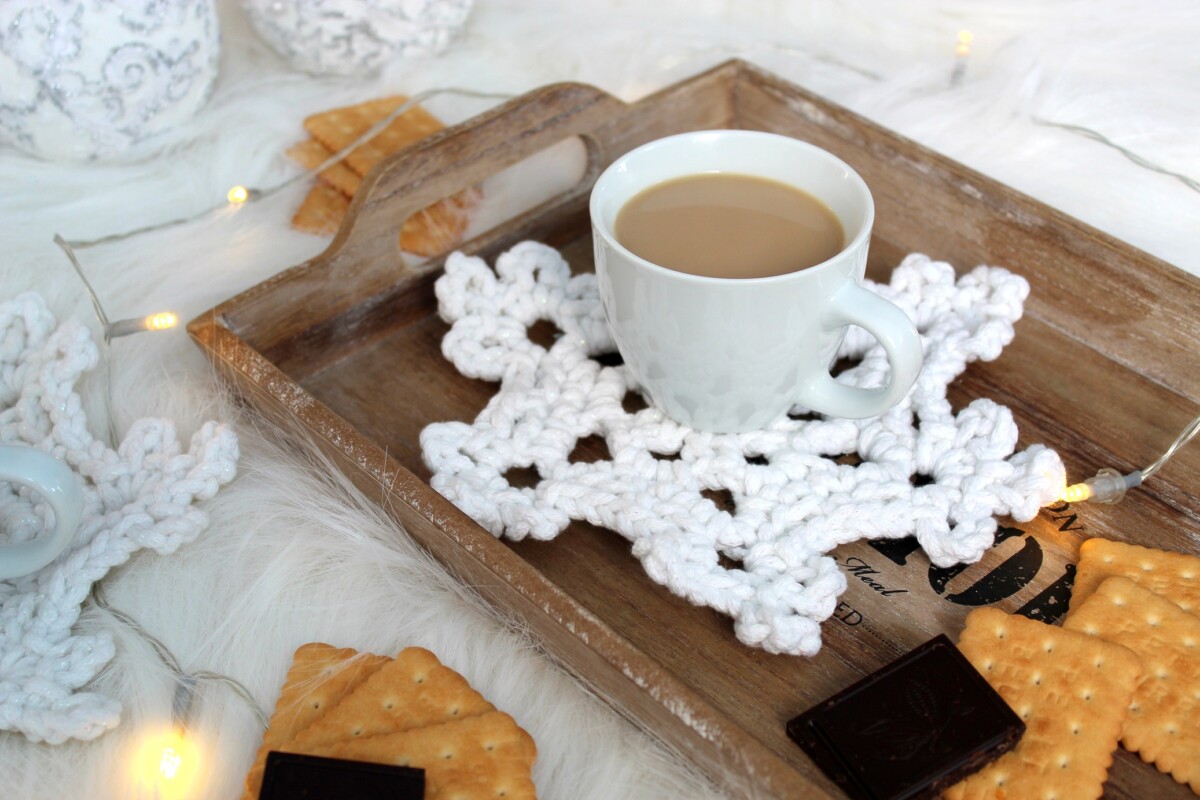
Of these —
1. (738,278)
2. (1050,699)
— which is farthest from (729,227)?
(1050,699)

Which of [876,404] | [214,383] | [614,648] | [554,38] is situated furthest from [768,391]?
[554,38]

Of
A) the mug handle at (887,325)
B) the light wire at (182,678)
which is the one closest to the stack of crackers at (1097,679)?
the mug handle at (887,325)

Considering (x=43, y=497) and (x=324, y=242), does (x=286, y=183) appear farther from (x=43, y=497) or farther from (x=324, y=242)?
(x=43, y=497)

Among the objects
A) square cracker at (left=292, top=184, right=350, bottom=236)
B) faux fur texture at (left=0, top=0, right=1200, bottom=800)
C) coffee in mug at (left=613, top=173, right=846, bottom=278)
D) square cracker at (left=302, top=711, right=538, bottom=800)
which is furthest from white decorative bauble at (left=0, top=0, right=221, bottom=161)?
square cracker at (left=302, top=711, right=538, bottom=800)

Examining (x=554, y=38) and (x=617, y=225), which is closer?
(x=617, y=225)

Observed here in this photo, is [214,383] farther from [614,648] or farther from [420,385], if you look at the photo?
[614,648]

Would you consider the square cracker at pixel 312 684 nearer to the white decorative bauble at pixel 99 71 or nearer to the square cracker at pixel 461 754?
the square cracker at pixel 461 754
